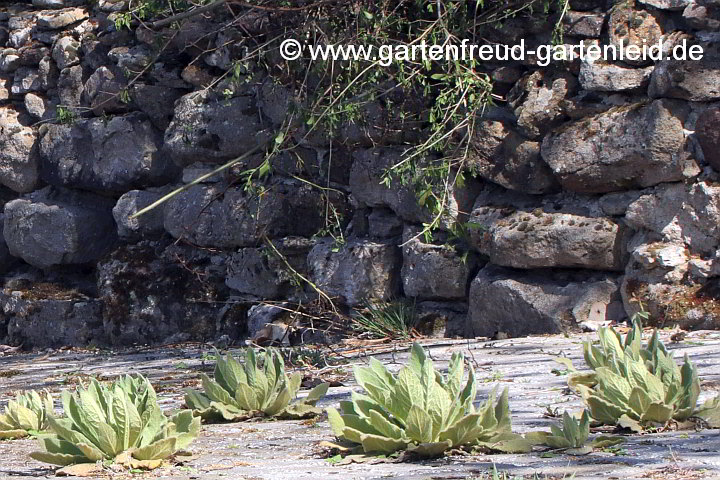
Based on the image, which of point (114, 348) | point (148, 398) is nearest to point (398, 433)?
point (148, 398)

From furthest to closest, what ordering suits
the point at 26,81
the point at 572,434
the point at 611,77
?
the point at 26,81 → the point at 611,77 → the point at 572,434

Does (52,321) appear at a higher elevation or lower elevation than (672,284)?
lower

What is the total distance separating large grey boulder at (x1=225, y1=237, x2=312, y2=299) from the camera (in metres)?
5.28

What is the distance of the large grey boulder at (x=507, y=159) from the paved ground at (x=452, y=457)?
776mm

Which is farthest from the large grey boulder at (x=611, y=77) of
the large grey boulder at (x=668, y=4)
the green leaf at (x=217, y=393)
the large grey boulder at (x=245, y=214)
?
the green leaf at (x=217, y=393)

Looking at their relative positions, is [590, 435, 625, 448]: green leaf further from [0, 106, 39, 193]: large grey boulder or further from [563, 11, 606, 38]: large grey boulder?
[0, 106, 39, 193]: large grey boulder

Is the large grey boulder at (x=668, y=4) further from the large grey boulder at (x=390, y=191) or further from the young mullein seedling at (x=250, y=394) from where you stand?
the young mullein seedling at (x=250, y=394)

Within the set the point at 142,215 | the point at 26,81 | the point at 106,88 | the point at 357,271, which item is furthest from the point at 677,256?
the point at 26,81

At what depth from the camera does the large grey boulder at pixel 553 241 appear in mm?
4324

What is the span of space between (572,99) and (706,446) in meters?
2.73

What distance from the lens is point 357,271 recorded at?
5027 millimetres

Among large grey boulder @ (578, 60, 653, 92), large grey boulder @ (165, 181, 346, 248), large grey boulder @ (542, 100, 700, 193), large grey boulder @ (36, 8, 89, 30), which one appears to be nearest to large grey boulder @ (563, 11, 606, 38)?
large grey boulder @ (578, 60, 653, 92)

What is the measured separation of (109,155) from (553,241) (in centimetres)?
280

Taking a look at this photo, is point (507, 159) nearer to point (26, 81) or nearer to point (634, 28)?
point (634, 28)
